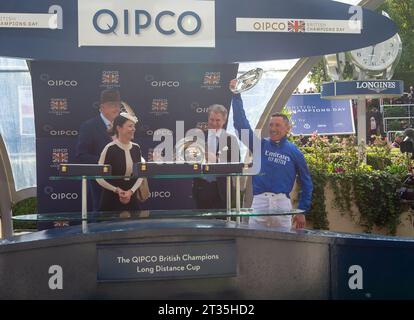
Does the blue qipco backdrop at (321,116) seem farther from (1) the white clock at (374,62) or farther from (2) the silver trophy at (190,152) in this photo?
(2) the silver trophy at (190,152)

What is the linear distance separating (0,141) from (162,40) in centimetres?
275

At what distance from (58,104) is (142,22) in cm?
143

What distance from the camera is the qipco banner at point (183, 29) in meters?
6.83

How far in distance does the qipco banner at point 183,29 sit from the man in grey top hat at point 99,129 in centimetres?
52

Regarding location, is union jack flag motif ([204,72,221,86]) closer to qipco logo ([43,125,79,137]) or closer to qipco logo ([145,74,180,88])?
qipco logo ([145,74,180,88])

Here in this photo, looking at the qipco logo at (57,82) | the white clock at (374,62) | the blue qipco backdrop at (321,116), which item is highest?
the white clock at (374,62)

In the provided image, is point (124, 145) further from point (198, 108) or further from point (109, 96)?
point (198, 108)

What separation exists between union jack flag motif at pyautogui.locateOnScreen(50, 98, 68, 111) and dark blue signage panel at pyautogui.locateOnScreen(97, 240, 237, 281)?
140 inches

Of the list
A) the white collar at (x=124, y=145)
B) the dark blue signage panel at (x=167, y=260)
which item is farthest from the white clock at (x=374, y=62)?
the dark blue signage panel at (x=167, y=260)

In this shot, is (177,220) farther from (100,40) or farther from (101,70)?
(101,70)

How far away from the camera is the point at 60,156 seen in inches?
304

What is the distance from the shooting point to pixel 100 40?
687cm

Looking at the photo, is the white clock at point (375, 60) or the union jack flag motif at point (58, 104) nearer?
the union jack flag motif at point (58, 104)
